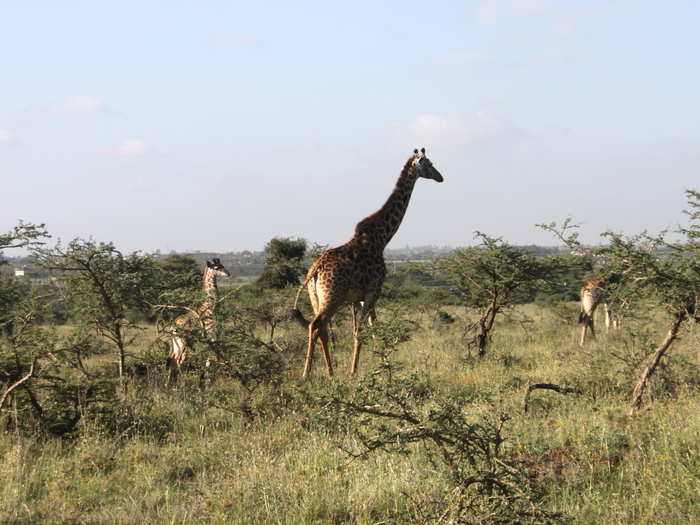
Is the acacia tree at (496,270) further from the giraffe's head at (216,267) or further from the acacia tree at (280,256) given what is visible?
the acacia tree at (280,256)

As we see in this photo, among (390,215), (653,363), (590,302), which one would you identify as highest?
(390,215)

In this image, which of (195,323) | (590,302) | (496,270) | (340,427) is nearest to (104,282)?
(195,323)

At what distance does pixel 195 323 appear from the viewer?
26.8 feet

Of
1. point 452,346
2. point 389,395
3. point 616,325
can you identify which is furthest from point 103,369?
point 616,325

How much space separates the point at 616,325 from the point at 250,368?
12.1 m

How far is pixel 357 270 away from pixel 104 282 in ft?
10.7

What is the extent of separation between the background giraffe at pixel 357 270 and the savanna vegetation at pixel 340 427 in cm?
76

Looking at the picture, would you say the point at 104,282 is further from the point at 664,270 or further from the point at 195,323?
the point at 664,270

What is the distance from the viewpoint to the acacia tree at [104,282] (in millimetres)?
7582

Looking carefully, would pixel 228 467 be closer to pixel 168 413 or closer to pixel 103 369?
pixel 168 413

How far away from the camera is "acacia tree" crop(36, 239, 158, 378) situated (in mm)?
7582

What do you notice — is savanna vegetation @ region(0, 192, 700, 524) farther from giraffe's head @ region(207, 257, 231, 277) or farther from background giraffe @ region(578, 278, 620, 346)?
background giraffe @ region(578, 278, 620, 346)

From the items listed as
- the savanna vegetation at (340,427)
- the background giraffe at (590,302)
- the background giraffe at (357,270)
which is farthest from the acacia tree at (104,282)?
the background giraffe at (590,302)

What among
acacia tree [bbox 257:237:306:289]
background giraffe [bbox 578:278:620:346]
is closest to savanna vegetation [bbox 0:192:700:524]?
background giraffe [bbox 578:278:620:346]
